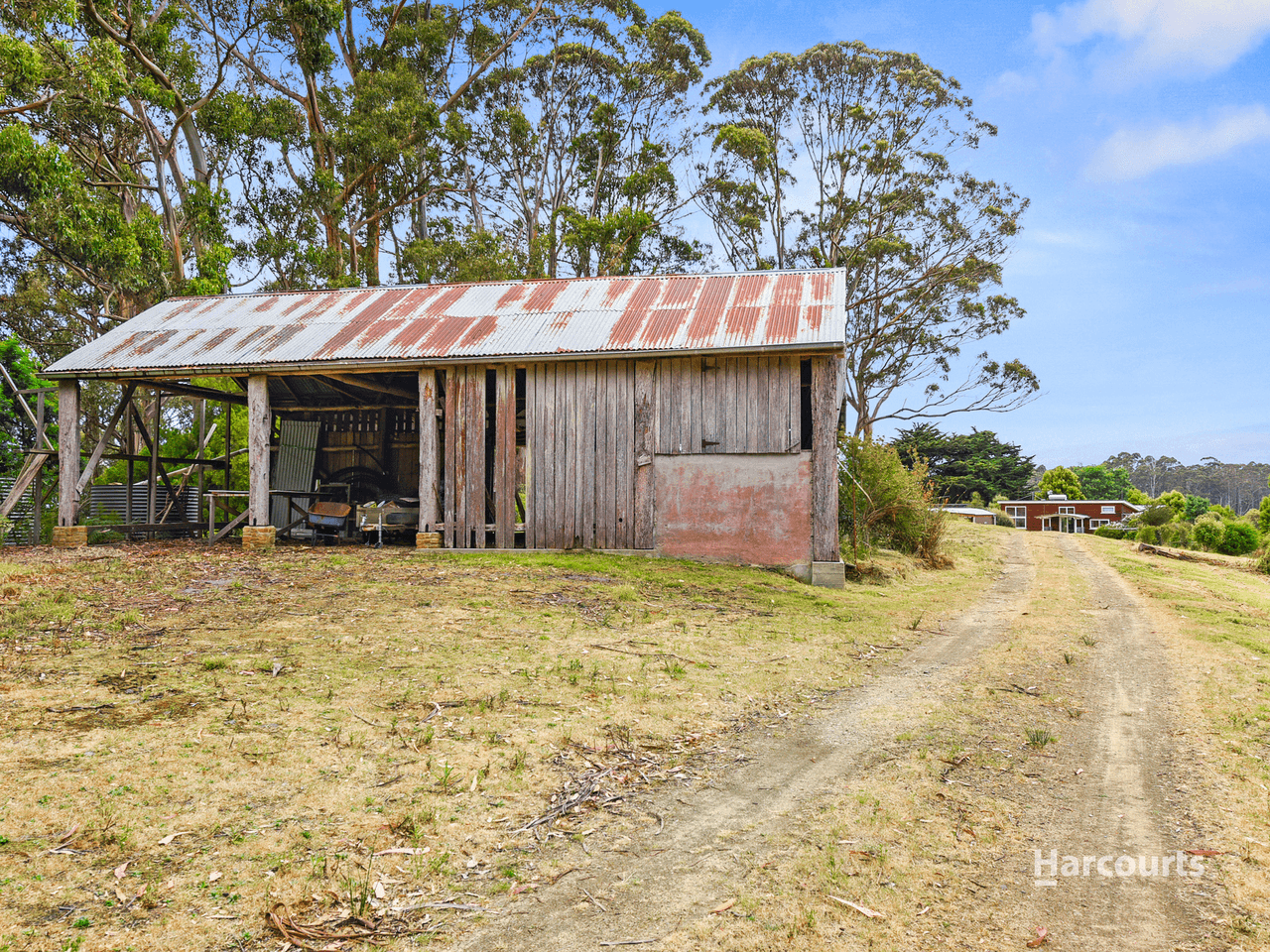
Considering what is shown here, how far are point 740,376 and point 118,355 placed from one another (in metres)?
12.0

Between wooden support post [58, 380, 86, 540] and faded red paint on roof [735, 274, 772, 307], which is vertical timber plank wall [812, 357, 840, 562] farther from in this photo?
wooden support post [58, 380, 86, 540]

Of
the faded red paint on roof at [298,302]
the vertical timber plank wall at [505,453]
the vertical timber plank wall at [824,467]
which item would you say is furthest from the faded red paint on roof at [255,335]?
the vertical timber plank wall at [824,467]

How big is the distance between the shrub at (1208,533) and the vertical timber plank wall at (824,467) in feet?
66.7

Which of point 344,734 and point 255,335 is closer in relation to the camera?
point 344,734

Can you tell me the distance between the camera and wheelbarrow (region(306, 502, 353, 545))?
16688 mm


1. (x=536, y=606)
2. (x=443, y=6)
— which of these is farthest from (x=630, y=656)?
(x=443, y=6)

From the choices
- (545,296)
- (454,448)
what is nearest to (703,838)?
(454,448)

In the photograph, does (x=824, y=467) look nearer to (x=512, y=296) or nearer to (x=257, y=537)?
(x=512, y=296)

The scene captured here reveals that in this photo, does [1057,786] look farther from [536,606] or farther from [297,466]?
[297,466]

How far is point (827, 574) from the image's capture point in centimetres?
1330

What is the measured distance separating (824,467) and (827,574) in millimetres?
1821

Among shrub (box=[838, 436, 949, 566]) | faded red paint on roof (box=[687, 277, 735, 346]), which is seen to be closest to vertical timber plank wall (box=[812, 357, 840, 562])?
faded red paint on roof (box=[687, 277, 735, 346])

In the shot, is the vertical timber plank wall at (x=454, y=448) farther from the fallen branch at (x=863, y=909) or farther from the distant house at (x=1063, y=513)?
the distant house at (x=1063, y=513)

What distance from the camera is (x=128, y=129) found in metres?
25.6
